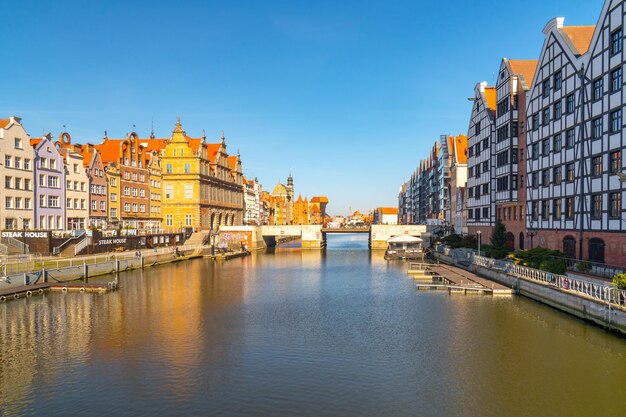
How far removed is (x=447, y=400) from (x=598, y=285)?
17520mm

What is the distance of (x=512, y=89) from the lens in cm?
6128

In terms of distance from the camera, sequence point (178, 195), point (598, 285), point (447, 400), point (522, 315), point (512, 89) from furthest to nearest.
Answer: point (178, 195), point (512, 89), point (522, 315), point (598, 285), point (447, 400)

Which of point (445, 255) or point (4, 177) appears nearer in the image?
point (4, 177)

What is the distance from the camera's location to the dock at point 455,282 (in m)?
45.7

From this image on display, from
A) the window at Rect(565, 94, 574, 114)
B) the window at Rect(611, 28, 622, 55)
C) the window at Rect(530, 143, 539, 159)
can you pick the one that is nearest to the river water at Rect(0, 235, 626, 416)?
the window at Rect(565, 94, 574, 114)

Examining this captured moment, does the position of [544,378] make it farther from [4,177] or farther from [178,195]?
[178,195]

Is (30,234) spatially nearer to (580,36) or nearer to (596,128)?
(596,128)

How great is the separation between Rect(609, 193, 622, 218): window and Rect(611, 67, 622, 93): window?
29.6 ft

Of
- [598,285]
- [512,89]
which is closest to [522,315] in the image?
[598,285]

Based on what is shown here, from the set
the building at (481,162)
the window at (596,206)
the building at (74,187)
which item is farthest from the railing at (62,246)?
the window at (596,206)

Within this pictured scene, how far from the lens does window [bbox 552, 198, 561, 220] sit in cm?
5028

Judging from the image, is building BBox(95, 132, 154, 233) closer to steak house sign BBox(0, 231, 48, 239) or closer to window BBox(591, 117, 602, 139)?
steak house sign BBox(0, 231, 48, 239)

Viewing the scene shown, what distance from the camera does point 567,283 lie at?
3562 cm

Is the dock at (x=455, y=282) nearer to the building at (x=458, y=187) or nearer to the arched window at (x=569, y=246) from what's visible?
the arched window at (x=569, y=246)
